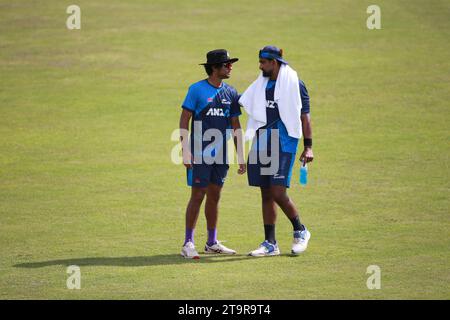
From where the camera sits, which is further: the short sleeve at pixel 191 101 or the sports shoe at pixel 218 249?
the sports shoe at pixel 218 249

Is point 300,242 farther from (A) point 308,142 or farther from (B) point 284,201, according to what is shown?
(A) point 308,142

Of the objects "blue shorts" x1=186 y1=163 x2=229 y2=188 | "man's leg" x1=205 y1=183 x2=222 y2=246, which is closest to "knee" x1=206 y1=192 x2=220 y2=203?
"man's leg" x1=205 y1=183 x2=222 y2=246

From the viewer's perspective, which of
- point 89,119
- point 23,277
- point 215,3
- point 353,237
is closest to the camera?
point 23,277

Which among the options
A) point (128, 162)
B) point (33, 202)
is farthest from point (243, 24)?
point (33, 202)

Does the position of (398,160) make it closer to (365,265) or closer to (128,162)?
(128,162)

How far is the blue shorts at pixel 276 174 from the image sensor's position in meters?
10.2

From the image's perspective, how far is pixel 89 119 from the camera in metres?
18.3

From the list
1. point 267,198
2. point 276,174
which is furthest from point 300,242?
point 276,174

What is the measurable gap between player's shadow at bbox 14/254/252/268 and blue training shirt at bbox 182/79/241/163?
119cm

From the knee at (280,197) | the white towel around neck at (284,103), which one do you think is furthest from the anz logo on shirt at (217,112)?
the knee at (280,197)

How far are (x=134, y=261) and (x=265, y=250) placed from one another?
155 centimetres

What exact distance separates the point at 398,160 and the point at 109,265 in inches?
283

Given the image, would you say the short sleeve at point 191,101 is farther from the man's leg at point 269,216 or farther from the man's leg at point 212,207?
the man's leg at point 269,216

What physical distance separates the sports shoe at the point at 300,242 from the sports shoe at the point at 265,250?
0.22 metres
